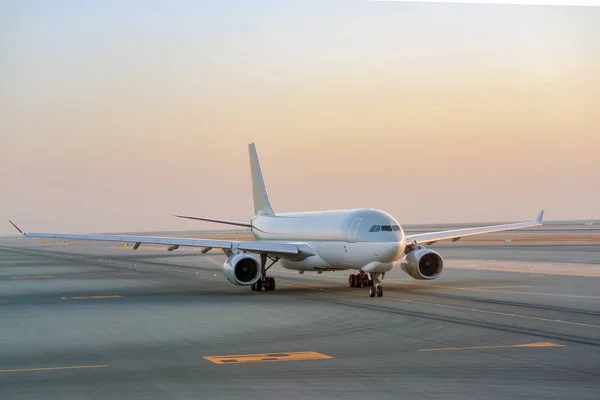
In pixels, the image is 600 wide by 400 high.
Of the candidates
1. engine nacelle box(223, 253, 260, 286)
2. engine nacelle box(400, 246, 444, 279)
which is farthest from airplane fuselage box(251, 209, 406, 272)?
engine nacelle box(223, 253, 260, 286)

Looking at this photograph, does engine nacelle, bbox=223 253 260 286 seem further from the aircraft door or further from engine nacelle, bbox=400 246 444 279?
engine nacelle, bbox=400 246 444 279

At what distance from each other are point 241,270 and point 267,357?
A: 17.9m

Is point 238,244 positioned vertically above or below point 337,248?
below

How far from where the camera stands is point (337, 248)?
36.1 m

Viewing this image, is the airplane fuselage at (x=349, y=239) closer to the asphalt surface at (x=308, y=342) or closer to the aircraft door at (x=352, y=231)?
the aircraft door at (x=352, y=231)

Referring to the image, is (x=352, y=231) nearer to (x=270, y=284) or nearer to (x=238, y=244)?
(x=270, y=284)

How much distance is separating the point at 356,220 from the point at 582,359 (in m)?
18.7

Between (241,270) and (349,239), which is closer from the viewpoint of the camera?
(349,239)

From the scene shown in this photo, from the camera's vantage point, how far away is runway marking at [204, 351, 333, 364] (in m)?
17.6

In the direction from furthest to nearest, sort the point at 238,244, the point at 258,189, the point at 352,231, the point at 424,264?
the point at 258,189, the point at 238,244, the point at 424,264, the point at 352,231

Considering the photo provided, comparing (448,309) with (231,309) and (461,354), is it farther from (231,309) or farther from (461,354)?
(461,354)

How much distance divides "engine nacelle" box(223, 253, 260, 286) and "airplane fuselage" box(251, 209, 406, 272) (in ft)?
10.3

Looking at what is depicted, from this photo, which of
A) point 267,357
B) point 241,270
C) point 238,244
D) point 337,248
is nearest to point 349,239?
point 337,248

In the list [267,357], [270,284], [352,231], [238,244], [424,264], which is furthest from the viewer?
[270,284]
